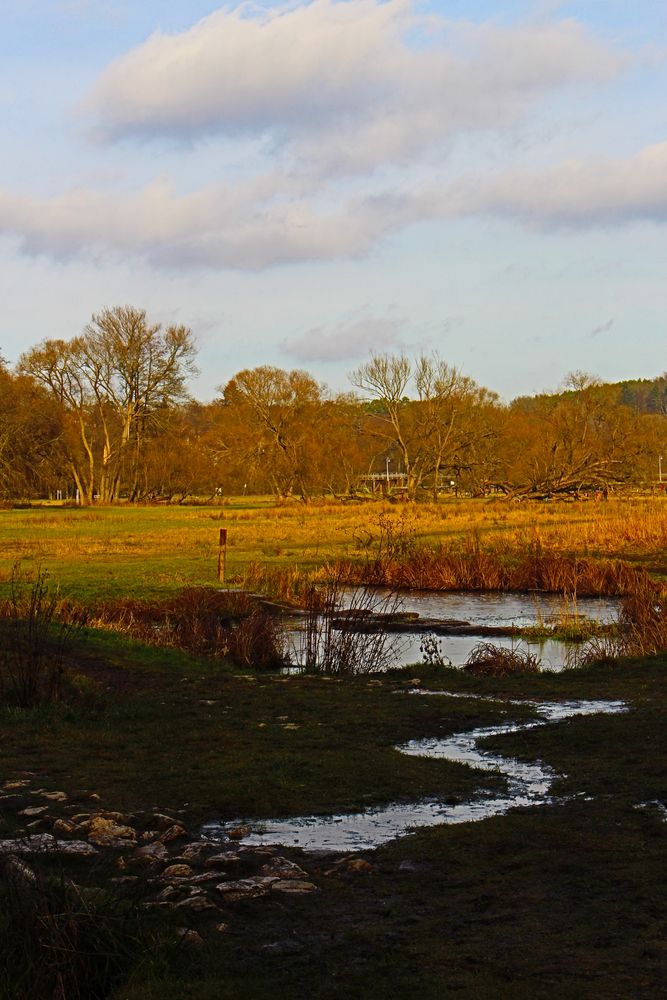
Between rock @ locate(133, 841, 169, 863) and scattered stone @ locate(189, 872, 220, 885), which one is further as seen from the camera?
rock @ locate(133, 841, 169, 863)

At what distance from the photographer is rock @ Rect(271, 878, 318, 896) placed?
5.89 meters

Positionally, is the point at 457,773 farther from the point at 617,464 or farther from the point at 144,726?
the point at 617,464

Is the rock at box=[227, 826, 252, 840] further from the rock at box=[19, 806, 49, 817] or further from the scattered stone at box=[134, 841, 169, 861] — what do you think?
the rock at box=[19, 806, 49, 817]

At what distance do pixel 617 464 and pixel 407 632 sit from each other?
57.7 m

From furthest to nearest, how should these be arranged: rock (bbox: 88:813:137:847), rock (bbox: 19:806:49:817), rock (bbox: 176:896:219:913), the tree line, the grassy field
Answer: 1. the tree line
2. rock (bbox: 19:806:49:817)
3. rock (bbox: 88:813:137:847)
4. rock (bbox: 176:896:219:913)
5. the grassy field

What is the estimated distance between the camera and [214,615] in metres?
19.3

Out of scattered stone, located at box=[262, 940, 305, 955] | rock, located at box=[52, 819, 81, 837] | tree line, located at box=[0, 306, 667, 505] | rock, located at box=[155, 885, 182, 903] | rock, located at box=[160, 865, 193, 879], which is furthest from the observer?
tree line, located at box=[0, 306, 667, 505]

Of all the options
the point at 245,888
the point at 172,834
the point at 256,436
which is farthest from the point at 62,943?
the point at 256,436

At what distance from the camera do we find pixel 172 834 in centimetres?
686

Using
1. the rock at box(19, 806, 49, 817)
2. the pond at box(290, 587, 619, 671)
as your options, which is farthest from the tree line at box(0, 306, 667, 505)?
the rock at box(19, 806, 49, 817)

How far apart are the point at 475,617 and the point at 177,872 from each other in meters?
17.1

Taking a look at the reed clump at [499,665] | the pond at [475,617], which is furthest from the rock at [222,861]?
the pond at [475,617]

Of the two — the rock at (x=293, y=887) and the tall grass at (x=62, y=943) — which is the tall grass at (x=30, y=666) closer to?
the rock at (x=293, y=887)

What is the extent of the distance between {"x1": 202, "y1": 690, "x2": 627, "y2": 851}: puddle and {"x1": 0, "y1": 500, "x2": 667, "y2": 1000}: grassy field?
0.15 metres
